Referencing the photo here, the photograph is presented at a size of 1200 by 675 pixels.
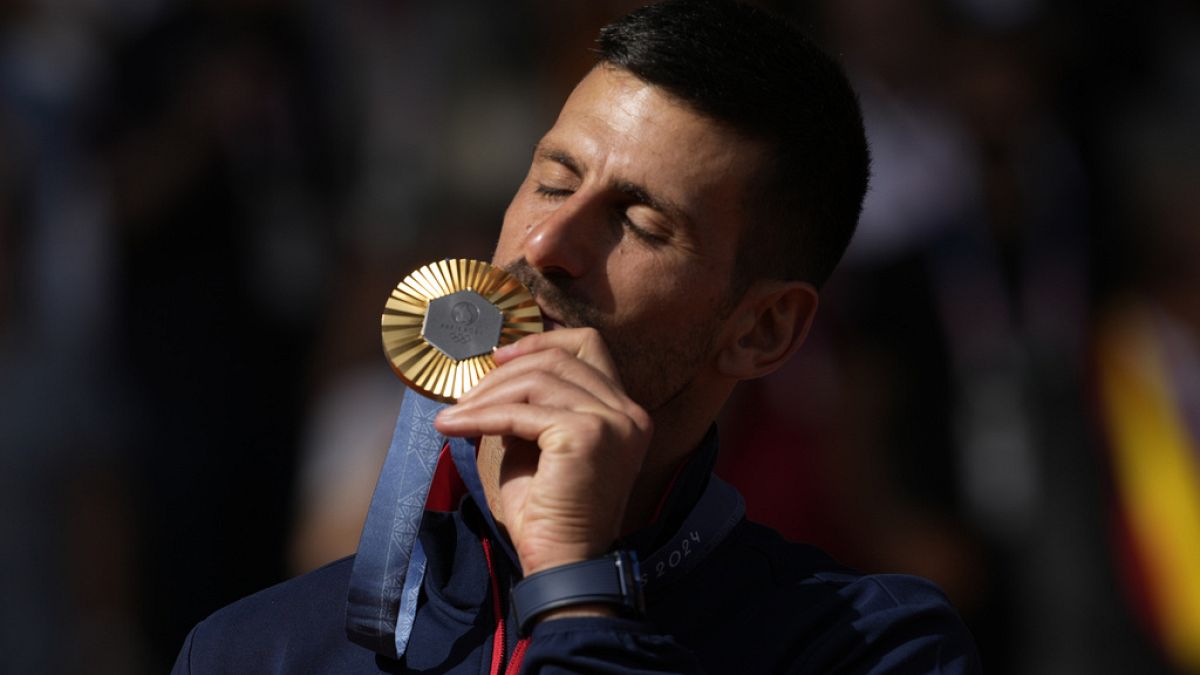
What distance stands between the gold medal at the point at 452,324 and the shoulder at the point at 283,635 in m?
0.56

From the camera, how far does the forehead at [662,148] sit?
3227 millimetres

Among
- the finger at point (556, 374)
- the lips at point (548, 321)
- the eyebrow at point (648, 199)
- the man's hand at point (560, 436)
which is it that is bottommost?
the man's hand at point (560, 436)

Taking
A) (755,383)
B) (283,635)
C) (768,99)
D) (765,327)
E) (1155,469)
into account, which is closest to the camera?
(283,635)

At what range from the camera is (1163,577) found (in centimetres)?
651

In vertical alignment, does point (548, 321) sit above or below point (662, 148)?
below

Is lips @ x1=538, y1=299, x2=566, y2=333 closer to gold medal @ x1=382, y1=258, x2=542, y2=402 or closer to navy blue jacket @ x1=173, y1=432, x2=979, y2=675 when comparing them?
gold medal @ x1=382, y1=258, x2=542, y2=402

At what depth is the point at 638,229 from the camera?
10.5 ft

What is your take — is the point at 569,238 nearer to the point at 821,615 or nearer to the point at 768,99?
the point at 768,99

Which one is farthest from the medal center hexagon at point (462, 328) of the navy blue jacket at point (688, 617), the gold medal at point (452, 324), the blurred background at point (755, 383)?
the blurred background at point (755, 383)

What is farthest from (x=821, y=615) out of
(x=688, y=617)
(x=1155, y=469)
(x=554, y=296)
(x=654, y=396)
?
(x=1155, y=469)

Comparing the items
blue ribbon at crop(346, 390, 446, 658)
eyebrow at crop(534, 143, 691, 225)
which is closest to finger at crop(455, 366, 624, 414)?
blue ribbon at crop(346, 390, 446, 658)

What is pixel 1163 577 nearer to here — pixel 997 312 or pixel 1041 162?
pixel 997 312

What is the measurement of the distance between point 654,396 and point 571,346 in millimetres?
359

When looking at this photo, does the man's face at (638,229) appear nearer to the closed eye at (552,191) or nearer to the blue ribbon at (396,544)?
the closed eye at (552,191)
